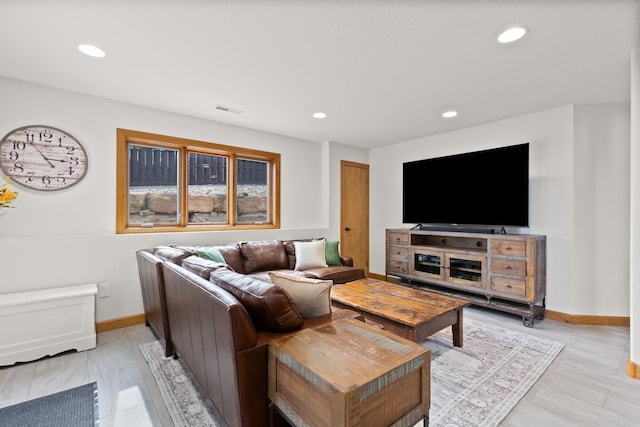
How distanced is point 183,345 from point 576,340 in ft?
11.7

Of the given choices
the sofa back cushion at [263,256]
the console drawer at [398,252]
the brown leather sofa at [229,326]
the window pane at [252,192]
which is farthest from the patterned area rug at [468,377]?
the window pane at [252,192]

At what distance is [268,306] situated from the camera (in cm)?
148

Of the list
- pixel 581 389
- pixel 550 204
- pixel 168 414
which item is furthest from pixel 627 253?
pixel 168 414

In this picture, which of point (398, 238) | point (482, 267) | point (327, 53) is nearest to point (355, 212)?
point (398, 238)

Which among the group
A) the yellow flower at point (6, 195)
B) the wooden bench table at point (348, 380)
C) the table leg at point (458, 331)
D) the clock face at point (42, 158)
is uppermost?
the clock face at point (42, 158)

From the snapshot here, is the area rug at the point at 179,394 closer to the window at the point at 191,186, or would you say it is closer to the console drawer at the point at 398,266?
the window at the point at 191,186

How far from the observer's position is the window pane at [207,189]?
386 cm

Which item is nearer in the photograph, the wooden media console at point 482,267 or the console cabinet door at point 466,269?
the wooden media console at point 482,267

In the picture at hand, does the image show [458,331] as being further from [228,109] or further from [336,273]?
[228,109]

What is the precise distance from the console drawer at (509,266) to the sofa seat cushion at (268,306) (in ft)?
9.32

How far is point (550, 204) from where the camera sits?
345cm

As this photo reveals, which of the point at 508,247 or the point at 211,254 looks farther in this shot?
the point at 508,247

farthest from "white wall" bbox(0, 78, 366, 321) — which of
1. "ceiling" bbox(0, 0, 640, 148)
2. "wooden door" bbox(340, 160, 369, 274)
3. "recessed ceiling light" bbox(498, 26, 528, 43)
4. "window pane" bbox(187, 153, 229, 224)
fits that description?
"recessed ceiling light" bbox(498, 26, 528, 43)

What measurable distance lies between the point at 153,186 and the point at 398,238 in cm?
350
